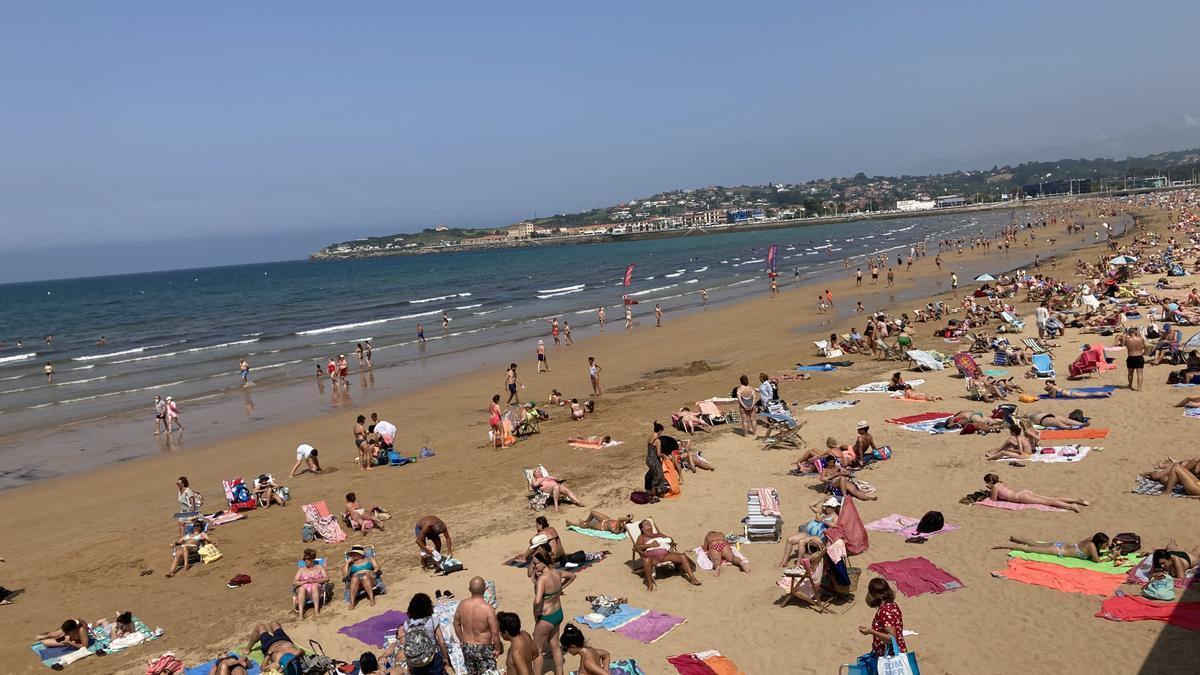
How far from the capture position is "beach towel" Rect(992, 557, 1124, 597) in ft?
25.9

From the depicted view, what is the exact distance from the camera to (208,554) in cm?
1160

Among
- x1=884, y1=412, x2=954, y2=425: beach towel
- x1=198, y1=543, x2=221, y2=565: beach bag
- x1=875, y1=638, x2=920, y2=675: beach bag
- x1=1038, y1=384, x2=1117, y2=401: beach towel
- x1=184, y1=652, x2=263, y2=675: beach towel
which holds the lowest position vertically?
x1=198, y1=543, x2=221, y2=565: beach bag

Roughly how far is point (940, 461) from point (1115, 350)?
353 inches

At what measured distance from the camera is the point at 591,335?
3581 centimetres

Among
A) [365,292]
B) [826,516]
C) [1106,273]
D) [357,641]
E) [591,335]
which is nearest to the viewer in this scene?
[357,641]

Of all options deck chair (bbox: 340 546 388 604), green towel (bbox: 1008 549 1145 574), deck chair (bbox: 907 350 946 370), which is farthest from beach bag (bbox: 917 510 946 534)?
deck chair (bbox: 907 350 946 370)

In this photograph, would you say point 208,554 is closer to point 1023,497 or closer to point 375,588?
point 375,588

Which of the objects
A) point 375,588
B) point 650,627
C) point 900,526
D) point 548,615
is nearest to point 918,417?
point 900,526

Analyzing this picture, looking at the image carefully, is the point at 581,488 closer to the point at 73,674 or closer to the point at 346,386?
the point at 73,674

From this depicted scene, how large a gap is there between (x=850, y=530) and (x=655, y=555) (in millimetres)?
2273

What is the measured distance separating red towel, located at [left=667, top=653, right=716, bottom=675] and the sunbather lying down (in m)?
6.84

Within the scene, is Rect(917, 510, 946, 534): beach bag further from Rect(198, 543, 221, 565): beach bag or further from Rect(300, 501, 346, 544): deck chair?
Rect(198, 543, 221, 565): beach bag

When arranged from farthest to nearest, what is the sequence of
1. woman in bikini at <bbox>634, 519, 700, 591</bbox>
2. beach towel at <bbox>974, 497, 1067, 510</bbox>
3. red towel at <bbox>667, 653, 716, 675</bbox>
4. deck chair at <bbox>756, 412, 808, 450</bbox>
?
deck chair at <bbox>756, 412, 808, 450</bbox> < beach towel at <bbox>974, 497, 1067, 510</bbox> < woman in bikini at <bbox>634, 519, 700, 591</bbox> < red towel at <bbox>667, 653, 716, 675</bbox>

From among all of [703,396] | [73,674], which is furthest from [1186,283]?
[73,674]
